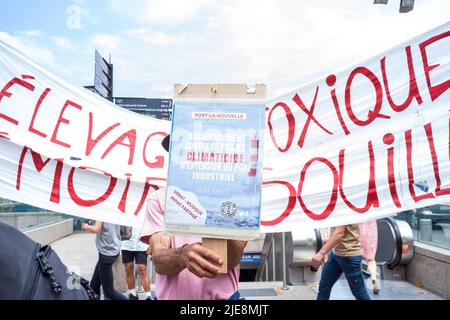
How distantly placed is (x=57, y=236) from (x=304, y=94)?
39.7 feet

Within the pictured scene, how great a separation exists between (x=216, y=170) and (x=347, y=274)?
10.2ft

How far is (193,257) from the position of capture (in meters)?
1.53

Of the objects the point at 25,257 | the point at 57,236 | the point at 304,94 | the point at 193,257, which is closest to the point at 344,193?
the point at 304,94

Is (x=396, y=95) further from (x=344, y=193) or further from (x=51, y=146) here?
(x=51, y=146)

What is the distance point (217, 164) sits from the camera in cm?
Result: 155

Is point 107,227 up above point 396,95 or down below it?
below

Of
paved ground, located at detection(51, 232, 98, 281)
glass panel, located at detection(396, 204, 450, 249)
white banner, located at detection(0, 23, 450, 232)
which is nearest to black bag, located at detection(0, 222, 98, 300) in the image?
white banner, located at detection(0, 23, 450, 232)

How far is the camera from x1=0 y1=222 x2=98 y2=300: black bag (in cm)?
116

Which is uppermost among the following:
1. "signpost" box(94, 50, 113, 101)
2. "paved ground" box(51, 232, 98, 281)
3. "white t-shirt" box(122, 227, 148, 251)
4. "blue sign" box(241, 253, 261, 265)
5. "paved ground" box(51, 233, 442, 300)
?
"signpost" box(94, 50, 113, 101)

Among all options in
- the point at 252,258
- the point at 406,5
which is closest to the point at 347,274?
the point at 406,5

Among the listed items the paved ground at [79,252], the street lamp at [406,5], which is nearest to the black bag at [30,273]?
the street lamp at [406,5]

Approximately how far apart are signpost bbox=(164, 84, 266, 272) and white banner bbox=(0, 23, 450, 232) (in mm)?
994

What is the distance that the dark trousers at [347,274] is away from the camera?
405 centimetres

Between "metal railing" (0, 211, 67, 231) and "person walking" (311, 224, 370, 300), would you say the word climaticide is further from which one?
"metal railing" (0, 211, 67, 231)
